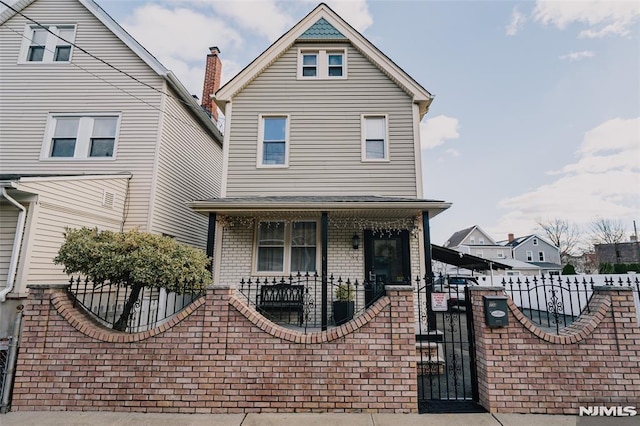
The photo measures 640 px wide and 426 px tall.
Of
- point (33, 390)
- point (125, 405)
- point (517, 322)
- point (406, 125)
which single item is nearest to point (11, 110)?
point (33, 390)

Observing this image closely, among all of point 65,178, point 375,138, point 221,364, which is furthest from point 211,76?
point 221,364

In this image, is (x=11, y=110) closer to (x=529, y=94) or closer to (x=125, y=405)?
(x=125, y=405)

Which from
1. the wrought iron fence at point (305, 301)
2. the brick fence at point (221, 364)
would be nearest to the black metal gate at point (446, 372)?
the brick fence at point (221, 364)

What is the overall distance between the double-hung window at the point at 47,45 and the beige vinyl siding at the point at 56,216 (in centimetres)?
500

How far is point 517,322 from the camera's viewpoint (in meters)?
3.98

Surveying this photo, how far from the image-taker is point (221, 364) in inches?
152

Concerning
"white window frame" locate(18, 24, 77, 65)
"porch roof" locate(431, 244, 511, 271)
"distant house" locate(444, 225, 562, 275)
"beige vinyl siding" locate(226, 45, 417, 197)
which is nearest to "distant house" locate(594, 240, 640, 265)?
"distant house" locate(444, 225, 562, 275)

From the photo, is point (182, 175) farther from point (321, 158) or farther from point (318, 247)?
point (318, 247)

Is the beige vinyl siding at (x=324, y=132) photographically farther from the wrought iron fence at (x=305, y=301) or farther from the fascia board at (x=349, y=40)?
the wrought iron fence at (x=305, y=301)

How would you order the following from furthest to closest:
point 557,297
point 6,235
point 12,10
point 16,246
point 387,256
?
point 12,10, point 557,297, point 387,256, point 6,235, point 16,246

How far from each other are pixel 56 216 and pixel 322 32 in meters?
8.72

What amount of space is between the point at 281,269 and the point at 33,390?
519 cm

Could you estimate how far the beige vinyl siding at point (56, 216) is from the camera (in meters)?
6.09

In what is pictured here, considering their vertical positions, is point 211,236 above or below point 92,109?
below
